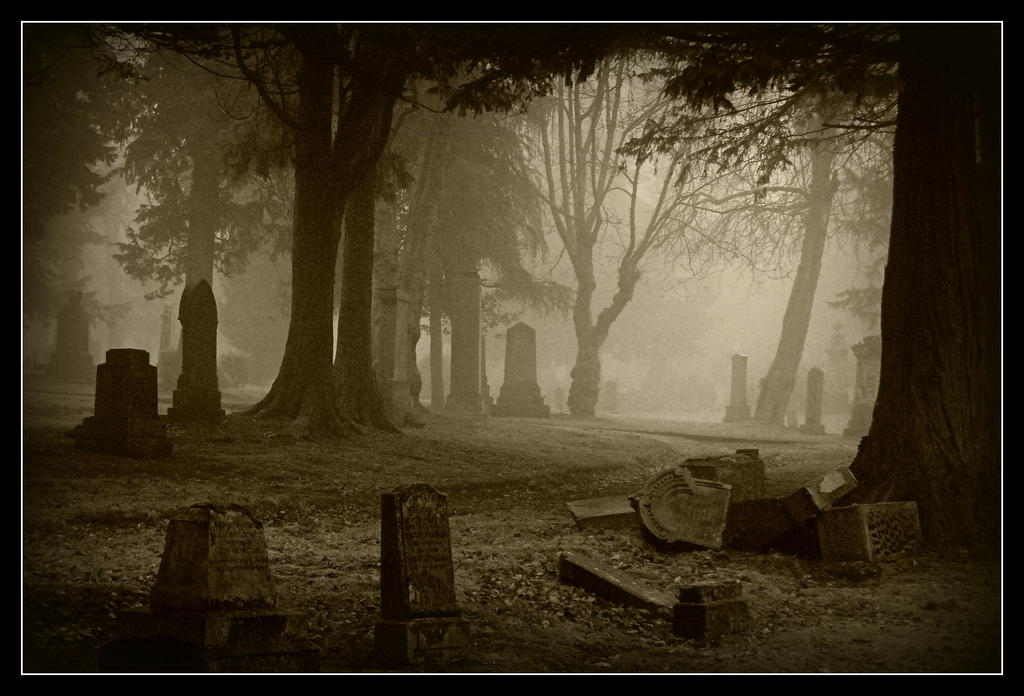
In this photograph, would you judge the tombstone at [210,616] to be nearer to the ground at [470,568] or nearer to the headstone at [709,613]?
the ground at [470,568]

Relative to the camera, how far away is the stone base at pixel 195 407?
11.1 metres

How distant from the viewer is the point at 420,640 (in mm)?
3836

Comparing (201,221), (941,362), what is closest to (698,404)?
(201,221)

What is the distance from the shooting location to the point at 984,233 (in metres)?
6.36

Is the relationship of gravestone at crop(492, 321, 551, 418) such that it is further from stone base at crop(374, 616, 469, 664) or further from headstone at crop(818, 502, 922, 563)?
stone base at crop(374, 616, 469, 664)

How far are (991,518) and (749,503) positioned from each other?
165cm

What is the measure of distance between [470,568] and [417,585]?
67.6 inches

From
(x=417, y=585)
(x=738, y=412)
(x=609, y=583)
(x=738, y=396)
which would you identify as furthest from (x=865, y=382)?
(x=417, y=585)

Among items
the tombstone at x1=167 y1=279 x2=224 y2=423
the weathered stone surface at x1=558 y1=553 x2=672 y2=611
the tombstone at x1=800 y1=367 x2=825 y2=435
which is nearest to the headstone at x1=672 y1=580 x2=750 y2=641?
the weathered stone surface at x1=558 y1=553 x2=672 y2=611

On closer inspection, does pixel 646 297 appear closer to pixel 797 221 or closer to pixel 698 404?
pixel 698 404

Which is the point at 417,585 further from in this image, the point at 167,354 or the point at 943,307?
the point at 167,354

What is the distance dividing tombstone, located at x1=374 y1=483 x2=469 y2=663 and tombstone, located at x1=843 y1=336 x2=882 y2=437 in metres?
16.3

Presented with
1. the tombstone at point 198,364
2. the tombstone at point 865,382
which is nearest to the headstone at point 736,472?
the tombstone at point 198,364

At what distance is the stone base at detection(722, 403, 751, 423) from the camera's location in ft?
66.8
